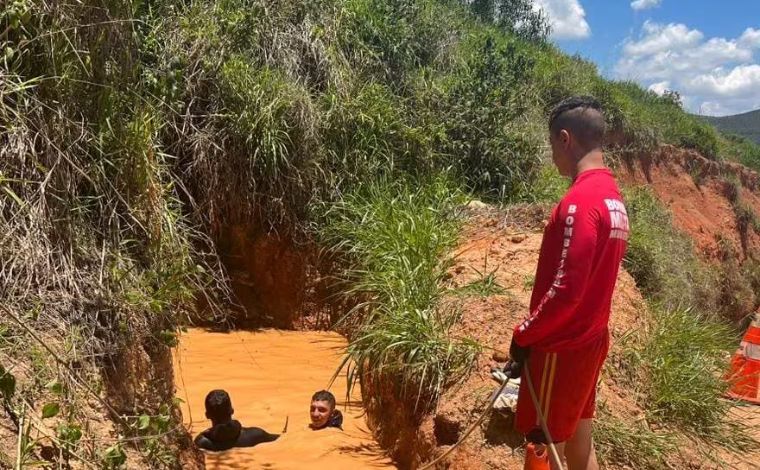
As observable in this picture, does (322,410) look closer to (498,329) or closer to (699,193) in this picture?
(498,329)

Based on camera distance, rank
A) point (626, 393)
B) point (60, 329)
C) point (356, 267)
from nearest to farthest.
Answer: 1. point (60, 329)
2. point (626, 393)
3. point (356, 267)

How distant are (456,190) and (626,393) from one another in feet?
10.9

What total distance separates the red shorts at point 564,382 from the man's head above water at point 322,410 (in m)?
2.09

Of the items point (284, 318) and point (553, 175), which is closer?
point (284, 318)

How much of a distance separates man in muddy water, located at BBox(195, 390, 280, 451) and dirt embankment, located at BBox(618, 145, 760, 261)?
1089 cm

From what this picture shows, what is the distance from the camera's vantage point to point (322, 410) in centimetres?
455

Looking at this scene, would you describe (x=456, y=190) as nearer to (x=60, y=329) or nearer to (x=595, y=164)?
(x=595, y=164)

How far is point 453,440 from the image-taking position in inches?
151

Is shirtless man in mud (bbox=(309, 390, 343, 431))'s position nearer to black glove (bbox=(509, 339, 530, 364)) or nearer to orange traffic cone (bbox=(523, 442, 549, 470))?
orange traffic cone (bbox=(523, 442, 549, 470))

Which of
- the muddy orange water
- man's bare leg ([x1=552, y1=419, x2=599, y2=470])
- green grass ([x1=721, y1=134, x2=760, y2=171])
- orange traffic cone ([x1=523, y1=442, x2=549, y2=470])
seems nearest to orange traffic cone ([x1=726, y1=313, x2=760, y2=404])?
the muddy orange water

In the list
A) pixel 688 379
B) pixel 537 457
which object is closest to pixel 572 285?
pixel 537 457

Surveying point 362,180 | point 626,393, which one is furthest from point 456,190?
point 626,393

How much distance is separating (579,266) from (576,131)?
58 cm

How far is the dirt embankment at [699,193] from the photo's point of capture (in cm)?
1430
